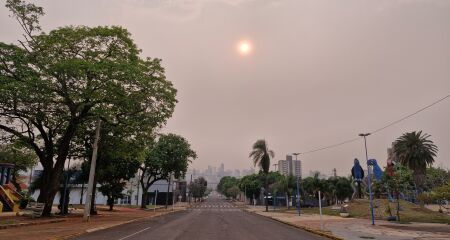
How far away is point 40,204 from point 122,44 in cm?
1538

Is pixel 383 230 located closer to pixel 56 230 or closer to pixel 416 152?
pixel 56 230

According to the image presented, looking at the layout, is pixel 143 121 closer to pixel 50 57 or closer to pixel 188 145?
pixel 50 57

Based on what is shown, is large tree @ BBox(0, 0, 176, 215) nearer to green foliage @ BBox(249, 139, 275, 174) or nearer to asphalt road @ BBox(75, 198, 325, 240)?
asphalt road @ BBox(75, 198, 325, 240)

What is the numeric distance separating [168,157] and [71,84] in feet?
109

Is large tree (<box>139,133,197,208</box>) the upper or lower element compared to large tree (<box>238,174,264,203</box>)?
upper

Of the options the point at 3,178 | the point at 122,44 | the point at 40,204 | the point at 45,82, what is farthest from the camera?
the point at 3,178

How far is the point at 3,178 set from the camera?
133 feet

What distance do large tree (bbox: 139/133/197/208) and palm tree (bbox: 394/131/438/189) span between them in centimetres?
3580

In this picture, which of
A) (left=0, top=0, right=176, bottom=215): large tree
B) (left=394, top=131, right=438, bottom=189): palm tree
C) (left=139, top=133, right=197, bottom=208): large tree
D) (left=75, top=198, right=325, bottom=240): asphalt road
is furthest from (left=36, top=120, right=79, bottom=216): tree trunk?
(left=394, top=131, right=438, bottom=189): palm tree

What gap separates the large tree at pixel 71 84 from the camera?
2541 centimetres

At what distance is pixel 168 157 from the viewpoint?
58.7m

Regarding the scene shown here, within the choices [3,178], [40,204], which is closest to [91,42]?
[40,204]

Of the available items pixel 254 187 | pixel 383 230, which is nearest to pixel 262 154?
pixel 383 230

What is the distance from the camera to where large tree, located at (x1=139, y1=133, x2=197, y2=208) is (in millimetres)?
57812
